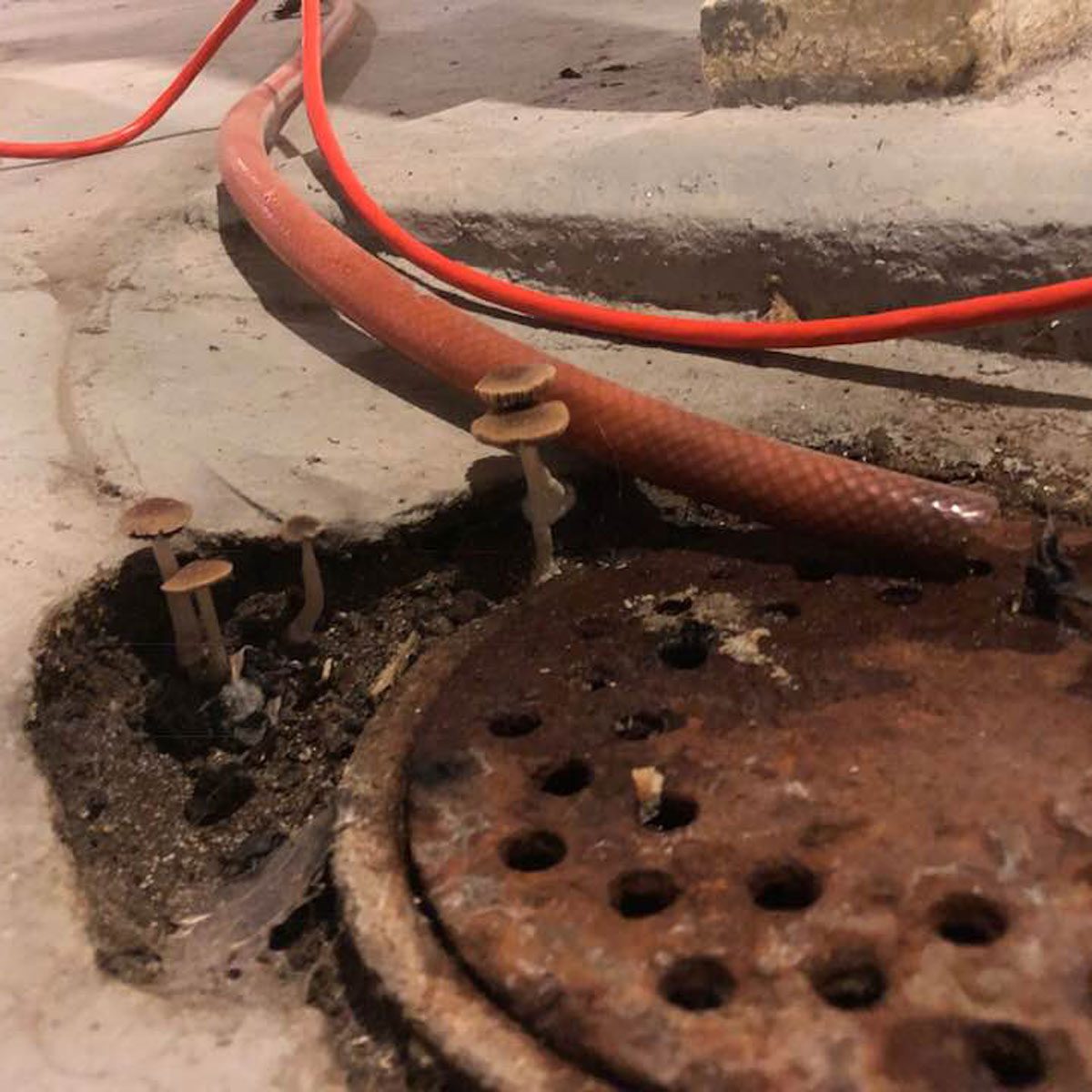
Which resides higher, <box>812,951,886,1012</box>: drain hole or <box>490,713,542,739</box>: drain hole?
<box>490,713,542,739</box>: drain hole

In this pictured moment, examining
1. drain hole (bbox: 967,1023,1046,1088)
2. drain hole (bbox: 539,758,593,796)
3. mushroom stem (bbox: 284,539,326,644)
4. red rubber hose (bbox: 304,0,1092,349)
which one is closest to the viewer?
drain hole (bbox: 967,1023,1046,1088)

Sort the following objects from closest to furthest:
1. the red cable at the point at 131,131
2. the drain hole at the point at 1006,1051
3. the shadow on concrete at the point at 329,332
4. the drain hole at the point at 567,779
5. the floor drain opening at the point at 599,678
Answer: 1. the drain hole at the point at 1006,1051
2. the drain hole at the point at 567,779
3. the floor drain opening at the point at 599,678
4. the shadow on concrete at the point at 329,332
5. the red cable at the point at 131,131

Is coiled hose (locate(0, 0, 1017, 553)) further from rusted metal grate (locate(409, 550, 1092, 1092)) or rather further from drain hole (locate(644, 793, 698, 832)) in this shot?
Result: drain hole (locate(644, 793, 698, 832))

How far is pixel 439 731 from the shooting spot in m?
1.15

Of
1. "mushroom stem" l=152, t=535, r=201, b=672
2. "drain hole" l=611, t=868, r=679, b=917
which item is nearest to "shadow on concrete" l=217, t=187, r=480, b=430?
"mushroom stem" l=152, t=535, r=201, b=672

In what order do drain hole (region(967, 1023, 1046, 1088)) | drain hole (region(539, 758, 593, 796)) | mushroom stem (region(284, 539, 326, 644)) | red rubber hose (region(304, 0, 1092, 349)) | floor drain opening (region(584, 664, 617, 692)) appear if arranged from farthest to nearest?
1. red rubber hose (region(304, 0, 1092, 349))
2. mushroom stem (region(284, 539, 326, 644))
3. floor drain opening (region(584, 664, 617, 692))
4. drain hole (region(539, 758, 593, 796))
5. drain hole (region(967, 1023, 1046, 1088))

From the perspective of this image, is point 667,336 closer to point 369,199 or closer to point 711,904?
point 369,199

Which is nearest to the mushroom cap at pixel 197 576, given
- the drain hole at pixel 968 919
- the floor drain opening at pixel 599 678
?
the floor drain opening at pixel 599 678

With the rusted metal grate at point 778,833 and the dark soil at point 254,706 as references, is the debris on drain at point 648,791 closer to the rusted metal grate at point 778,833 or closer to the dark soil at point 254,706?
the rusted metal grate at point 778,833

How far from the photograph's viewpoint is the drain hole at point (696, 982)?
0.90 metres

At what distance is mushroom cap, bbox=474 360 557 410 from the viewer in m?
1.35

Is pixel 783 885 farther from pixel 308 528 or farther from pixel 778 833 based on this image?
pixel 308 528

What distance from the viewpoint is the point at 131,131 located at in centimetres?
282

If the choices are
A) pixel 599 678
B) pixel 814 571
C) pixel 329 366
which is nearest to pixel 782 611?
pixel 814 571
